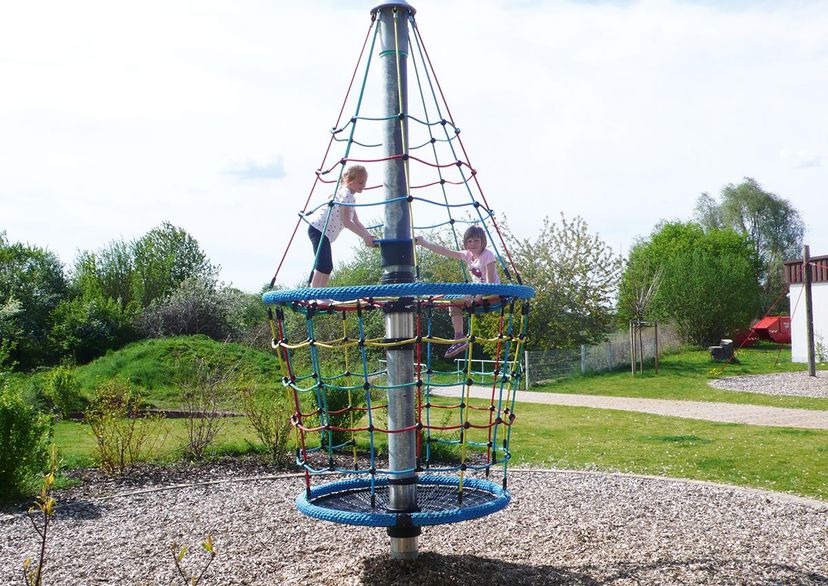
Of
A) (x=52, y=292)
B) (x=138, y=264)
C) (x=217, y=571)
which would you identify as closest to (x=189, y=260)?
(x=138, y=264)

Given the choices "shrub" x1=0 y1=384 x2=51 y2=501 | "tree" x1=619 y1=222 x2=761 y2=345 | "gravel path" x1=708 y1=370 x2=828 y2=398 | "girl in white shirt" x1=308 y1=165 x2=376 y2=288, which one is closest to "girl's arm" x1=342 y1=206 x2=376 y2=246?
"girl in white shirt" x1=308 y1=165 x2=376 y2=288

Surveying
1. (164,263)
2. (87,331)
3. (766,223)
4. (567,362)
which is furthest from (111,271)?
(766,223)

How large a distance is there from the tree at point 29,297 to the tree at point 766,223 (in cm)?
3540

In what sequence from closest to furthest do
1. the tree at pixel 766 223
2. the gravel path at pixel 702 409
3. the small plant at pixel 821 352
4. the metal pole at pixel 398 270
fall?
the metal pole at pixel 398 270
the gravel path at pixel 702 409
the small plant at pixel 821 352
the tree at pixel 766 223

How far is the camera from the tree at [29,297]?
22797 millimetres

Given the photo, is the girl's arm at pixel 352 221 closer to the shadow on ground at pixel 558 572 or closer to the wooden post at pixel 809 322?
the shadow on ground at pixel 558 572

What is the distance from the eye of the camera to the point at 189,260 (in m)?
34.2

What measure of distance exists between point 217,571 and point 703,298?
29.8 meters

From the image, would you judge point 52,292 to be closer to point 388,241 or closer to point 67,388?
point 67,388

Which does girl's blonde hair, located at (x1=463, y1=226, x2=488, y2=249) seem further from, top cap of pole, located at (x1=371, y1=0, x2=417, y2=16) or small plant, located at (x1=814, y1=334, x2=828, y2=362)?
small plant, located at (x1=814, y1=334, x2=828, y2=362)

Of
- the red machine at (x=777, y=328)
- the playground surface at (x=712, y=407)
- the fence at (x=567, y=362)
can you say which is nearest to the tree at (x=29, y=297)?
the fence at (x=567, y=362)

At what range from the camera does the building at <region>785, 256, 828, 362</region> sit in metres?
25.5

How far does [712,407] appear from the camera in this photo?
1420 cm

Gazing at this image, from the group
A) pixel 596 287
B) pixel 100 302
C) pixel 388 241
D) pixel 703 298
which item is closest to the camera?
pixel 388 241
